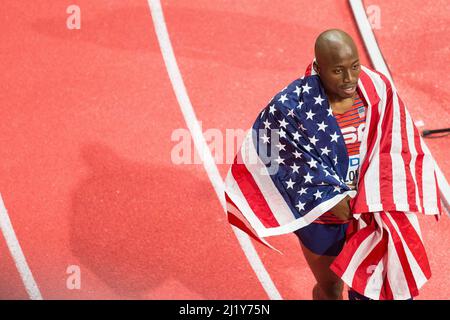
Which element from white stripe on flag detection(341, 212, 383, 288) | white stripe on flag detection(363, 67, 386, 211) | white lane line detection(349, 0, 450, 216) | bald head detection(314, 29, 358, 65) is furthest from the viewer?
white lane line detection(349, 0, 450, 216)

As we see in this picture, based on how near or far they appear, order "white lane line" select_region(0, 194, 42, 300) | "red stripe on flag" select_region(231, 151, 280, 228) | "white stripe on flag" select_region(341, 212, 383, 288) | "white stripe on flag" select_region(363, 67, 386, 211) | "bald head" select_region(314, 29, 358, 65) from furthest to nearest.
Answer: "white lane line" select_region(0, 194, 42, 300) → "red stripe on flag" select_region(231, 151, 280, 228) → "white stripe on flag" select_region(341, 212, 383, 288) → "white stripe on flag" select_region(363, 67, 386, 211) → "bald head" select_region(314, 29, 358, 65)

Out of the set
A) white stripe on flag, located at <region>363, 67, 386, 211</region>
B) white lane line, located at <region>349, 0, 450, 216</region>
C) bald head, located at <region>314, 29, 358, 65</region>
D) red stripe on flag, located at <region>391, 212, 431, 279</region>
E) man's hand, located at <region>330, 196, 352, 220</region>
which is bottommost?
red stripe on flag, located at <region>391, 212, 431, 279</region>

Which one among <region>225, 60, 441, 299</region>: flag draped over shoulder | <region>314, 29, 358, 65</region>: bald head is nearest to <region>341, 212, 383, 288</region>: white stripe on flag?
<region>225, 60, 441, 299</region>: flag draped over shoulder

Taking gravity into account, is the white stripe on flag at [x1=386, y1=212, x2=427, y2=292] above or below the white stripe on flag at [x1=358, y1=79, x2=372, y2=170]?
below

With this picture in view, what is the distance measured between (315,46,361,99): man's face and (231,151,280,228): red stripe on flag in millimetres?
842

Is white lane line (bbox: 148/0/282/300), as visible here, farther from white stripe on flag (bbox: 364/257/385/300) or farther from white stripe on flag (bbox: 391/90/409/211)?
white stripe on flag (bbox: 391/90/409/211)

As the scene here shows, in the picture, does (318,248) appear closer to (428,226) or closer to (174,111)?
(428,226)

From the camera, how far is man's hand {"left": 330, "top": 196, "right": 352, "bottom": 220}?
4543mm

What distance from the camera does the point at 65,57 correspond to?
7.79m

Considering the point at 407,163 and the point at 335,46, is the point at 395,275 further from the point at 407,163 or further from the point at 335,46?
the point at 335,46

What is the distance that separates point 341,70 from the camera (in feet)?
14.1

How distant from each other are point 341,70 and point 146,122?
333 cm

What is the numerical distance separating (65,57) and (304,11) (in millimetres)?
2514

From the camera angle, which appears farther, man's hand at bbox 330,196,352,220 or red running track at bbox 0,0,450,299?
red running track at bbox 0,0,450,299
